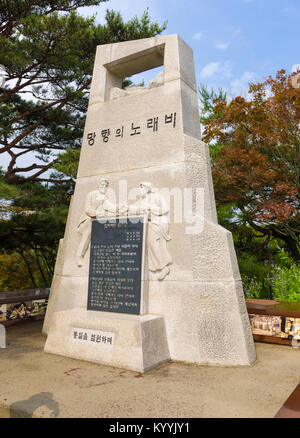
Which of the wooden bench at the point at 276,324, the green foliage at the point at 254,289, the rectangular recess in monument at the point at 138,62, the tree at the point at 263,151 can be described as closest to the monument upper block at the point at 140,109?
the rectangular recess in monument at the point at 138,62

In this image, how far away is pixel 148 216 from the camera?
4.58 m

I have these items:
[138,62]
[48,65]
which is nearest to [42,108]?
[48,65]

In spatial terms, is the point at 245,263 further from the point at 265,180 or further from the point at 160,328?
the point at 160,328

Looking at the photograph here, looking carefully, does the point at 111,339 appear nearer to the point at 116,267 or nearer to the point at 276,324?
the point at 116,267

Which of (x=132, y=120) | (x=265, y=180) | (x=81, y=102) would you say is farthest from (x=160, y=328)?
(x=81, y=102)

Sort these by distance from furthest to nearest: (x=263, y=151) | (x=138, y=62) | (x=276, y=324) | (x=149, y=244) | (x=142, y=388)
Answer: (x=263, y=151) < (x=138, y=62) < (x=276, y=324) < (x=149, y=244) < (x=142, y=388)

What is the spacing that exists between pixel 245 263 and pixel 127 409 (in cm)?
857

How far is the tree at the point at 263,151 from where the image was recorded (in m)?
8.46

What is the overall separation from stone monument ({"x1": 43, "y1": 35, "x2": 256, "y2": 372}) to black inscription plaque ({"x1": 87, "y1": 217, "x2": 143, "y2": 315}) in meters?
0.01

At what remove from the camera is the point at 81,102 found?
36.3 feet

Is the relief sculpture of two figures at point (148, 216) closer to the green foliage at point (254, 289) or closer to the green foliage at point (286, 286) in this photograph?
the green foliage at point (286, 286)

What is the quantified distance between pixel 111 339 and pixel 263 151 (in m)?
7.80

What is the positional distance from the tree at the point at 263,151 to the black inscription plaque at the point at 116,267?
5.18 metres

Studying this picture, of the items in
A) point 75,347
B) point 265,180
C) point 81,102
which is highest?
point 81,102
